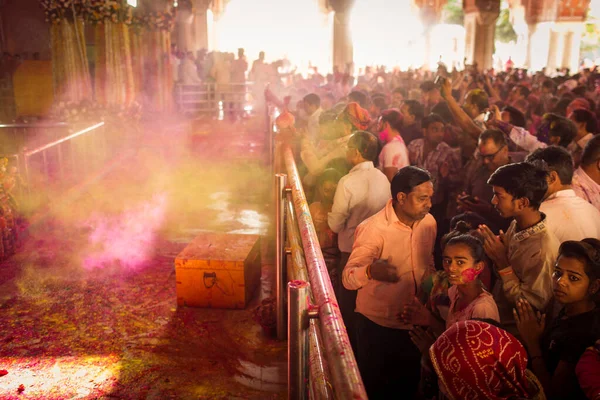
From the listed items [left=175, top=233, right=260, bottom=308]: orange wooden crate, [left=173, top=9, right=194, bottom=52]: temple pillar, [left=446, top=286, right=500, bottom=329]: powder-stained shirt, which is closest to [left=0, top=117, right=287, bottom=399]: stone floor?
[left=175, top=233, right=260, bottom=308]: orange wooden crate

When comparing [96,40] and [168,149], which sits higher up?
[96,40]

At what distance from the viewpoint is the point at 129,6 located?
11.2 m

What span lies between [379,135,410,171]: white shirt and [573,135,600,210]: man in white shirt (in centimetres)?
163

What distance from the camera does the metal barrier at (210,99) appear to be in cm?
1706

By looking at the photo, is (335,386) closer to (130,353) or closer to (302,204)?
(302,204)

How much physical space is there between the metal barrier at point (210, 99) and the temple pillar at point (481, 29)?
9.61 meters

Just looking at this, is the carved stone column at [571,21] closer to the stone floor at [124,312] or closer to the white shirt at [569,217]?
the stone floor at [124,312]

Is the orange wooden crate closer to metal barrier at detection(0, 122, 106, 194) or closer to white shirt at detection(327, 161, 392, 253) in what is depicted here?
white shirt at detection(327, 161, 392, 253)

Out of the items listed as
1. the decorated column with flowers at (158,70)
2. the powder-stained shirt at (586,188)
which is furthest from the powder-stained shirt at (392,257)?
the decorated column with flowers at (158,70)

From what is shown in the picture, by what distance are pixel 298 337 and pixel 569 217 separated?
2.14m

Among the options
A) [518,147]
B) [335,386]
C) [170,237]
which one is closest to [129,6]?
[170,237]

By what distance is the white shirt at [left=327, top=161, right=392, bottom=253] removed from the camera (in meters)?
4.12

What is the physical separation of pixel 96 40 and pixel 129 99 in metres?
1.36

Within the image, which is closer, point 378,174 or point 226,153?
point 378,174
